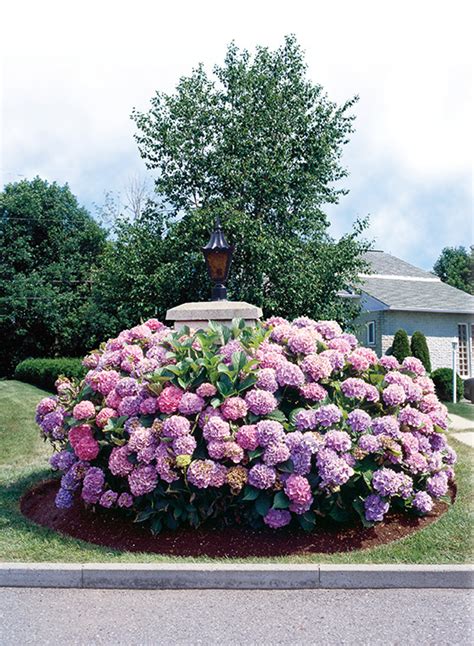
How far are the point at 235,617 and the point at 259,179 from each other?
12.3 metres

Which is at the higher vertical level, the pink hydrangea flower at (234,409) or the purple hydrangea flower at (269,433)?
the pink hydrangea flower at (234,409)

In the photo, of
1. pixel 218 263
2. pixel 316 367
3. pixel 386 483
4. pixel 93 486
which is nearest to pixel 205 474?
pixel 93 486

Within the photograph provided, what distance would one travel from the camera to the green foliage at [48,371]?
656 inches

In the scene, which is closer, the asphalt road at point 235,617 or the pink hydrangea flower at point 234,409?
the asphalt road at point 235,617

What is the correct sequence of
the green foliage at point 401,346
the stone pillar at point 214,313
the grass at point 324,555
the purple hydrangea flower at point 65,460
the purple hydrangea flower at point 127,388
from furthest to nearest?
the green foliage at point 401,346, the stone pillar at point 214,313, the purple hydrangea flower at point 65,460, the purple hydrangea flower at point 127,388, the grass at point 324,555

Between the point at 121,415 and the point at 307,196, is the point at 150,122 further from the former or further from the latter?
the point at 121,415

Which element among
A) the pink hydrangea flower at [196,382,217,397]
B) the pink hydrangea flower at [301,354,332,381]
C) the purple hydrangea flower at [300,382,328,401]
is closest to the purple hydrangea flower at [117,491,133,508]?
the pink hydrangea flower at [196,382,217,397]

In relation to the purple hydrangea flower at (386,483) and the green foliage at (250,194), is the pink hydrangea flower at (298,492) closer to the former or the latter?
the purple hydrangea flower at (386,483)

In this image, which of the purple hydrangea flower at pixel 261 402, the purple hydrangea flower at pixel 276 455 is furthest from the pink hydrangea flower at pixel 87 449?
the purple hydrangea flower at pixel 276 455

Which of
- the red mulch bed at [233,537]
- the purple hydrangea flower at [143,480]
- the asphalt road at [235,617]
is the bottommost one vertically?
the asphalt road at [235,617]

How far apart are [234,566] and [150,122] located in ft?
45.8

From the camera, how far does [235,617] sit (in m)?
3.97

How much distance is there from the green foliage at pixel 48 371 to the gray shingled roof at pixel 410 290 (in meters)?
10.1

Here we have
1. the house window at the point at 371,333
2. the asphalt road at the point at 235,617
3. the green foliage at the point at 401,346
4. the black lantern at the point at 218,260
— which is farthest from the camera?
the house window at the point at 371,333
